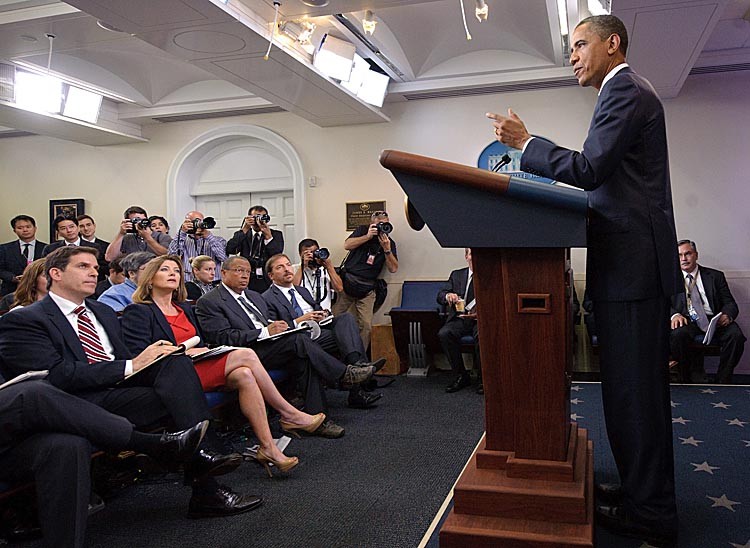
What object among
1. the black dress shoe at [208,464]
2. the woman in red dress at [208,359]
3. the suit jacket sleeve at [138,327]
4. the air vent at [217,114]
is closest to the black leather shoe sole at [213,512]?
the black dress shoe at [208,464]

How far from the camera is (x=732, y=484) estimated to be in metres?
2.52

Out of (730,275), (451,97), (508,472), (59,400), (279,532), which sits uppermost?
(451,97)

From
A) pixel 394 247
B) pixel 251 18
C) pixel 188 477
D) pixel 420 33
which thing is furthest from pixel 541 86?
pixel 188 477

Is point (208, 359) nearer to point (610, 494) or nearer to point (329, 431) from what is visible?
point (329, 431)

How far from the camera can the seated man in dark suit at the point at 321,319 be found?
4.46 m

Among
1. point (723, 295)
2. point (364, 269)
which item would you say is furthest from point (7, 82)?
point (723, 295)

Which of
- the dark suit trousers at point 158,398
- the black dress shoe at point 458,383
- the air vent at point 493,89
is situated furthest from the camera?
the air vent at point 493,89

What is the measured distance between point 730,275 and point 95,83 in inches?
231

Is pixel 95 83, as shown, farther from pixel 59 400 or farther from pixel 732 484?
pixel 732 484

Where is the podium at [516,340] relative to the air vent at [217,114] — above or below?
below

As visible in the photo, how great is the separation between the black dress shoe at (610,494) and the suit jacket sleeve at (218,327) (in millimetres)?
2278

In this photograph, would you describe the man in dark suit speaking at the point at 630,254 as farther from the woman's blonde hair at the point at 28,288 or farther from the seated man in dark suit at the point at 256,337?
the woman's blonde hair at the point at 28,288

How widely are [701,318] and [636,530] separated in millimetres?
3682

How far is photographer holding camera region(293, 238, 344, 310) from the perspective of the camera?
5.32 metres
